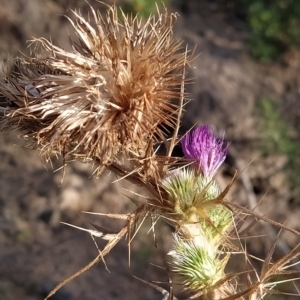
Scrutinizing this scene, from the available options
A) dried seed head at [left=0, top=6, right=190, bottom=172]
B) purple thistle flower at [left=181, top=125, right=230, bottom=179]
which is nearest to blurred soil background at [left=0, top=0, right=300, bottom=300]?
purple thistle flower at [left=181, top=125, right=230, bottom=179]

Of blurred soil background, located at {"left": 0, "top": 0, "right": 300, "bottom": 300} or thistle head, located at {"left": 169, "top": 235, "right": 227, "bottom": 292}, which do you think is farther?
blurred soil background, located at {"left": 0, "top": 0, "right": 300, "bottom": 300}

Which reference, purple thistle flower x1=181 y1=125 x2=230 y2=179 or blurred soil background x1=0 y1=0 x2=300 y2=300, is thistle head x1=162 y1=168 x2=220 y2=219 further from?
blurred soil background x1=0 y1=0 x2=300 y2=300

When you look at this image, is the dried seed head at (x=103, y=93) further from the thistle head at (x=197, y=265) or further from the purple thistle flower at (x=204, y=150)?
the thistle head at (x=197, y=265)

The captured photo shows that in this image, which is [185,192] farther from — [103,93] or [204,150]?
[103,93]

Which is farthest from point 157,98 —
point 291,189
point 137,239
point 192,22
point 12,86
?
point 192,22

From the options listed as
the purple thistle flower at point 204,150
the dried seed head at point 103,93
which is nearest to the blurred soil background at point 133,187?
the purple thistle flower at point 204,150

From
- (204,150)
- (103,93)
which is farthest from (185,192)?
(103,93)
